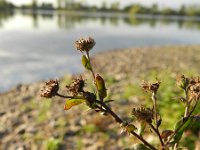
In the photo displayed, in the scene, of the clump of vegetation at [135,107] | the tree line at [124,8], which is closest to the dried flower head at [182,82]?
the clump of vegetation at [135,107]

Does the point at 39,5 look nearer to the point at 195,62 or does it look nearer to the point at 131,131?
the point at 195,62

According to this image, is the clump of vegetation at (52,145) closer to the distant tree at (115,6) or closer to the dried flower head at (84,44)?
the dried flower head at (84,44)

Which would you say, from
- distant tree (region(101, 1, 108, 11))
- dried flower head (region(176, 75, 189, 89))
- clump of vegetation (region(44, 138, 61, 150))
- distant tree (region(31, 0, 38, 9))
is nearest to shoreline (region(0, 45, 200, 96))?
clump of vegetation (region(44, 138, 61, 150))

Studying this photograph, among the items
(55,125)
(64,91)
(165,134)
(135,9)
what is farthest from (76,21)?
(165,134)

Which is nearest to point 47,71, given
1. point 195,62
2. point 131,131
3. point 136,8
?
point 195,62

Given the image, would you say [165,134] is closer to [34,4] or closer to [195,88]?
[195,88]

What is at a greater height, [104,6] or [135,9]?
[135,9]

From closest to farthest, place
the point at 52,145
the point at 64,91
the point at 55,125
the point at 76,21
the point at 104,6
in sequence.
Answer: the point at 52,145 < the point at 55,125 < the point at 64,91 < the point at 76,21 < the point at 104,6
